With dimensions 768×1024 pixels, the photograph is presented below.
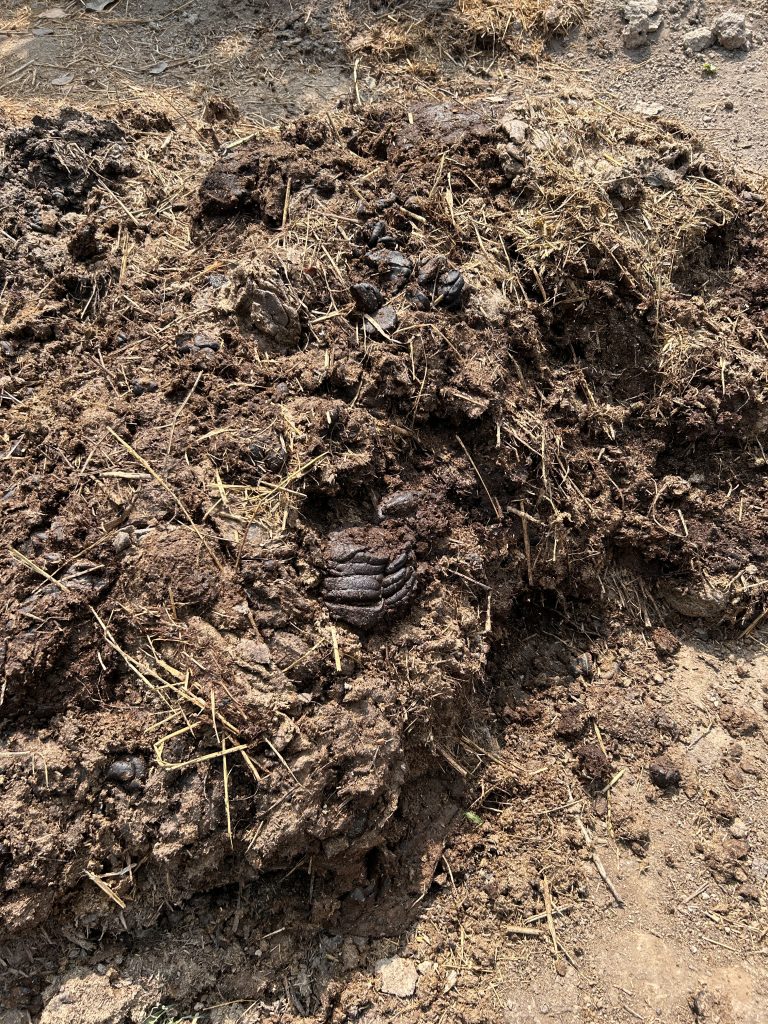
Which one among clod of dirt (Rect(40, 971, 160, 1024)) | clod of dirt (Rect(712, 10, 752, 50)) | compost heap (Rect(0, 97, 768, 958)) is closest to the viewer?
clod of dirt (Rect(40, 971, 160, 1024))

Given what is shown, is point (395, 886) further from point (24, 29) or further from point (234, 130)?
point (24, 29)

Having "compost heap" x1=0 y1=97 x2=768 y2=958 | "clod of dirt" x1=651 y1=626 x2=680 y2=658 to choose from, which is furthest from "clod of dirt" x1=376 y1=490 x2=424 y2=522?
"clod of dirt" x1=651 y1=626 x2=680 y2=658

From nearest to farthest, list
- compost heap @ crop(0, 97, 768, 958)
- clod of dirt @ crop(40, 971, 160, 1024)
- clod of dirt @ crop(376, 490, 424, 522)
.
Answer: clod of dirt @ crop(40, 971, 160, 1024)
compost heap @ crop(0, 97, 768, 958)
clod of dirt @ crop(376, 490, 424, 522)

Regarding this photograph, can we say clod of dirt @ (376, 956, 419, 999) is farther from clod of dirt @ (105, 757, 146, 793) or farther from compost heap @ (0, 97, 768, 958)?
clod of dirt @ (105, 757, 146, 793)

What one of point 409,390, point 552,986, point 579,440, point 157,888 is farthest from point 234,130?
point 552,986

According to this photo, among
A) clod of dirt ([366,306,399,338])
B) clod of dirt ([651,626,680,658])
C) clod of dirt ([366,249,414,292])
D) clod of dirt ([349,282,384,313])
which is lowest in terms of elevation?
clod of dirt ([651,626,680,658])

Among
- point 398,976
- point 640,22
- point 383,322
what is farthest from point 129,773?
point 640,22

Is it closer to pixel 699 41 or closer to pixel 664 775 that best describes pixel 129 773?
pixel 664 775
